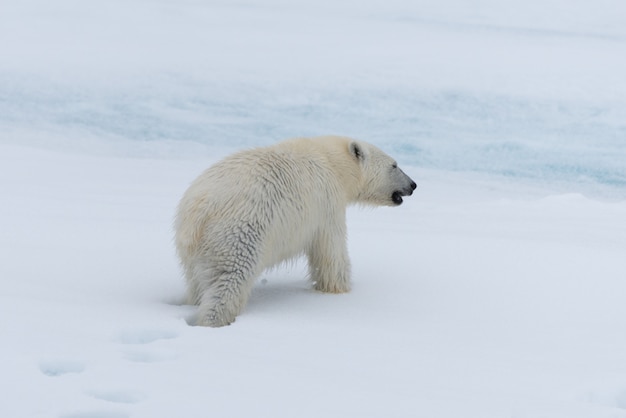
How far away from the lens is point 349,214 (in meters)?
6.17

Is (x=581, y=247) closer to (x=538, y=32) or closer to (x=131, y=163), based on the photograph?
(x=131, y=163)

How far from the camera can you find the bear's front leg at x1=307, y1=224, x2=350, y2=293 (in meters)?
4.26

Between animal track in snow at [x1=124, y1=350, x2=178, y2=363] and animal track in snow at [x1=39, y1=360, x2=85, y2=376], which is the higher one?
animal track in snow at [x1=39, y1=360, x2=85, y2=376]

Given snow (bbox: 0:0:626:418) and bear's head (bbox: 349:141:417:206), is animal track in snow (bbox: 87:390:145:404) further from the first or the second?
bear's head (bbox: 349:141:417:206)

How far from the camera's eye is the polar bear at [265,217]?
373cm

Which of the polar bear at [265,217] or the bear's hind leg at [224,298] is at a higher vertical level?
the polar bear at [265,217]

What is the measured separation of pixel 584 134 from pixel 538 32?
476cm

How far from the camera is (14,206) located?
205 inches

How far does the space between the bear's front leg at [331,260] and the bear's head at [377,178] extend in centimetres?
34

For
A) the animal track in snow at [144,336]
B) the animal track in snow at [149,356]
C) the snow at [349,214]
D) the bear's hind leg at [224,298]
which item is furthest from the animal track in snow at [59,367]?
the bear's hind leg at [224,298]

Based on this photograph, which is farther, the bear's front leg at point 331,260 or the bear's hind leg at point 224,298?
the bear's front leg at point 331,260

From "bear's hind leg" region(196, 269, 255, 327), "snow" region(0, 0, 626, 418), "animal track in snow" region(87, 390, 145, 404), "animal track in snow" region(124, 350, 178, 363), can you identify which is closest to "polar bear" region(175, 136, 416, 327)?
"bear's hind leg" region(196, 269, 255, 327)

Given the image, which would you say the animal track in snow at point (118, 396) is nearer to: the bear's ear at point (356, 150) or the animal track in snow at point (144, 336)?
the animal track in snow at point (144, 336)

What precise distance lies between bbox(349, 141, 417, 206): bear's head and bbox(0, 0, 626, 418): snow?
1.16ft
